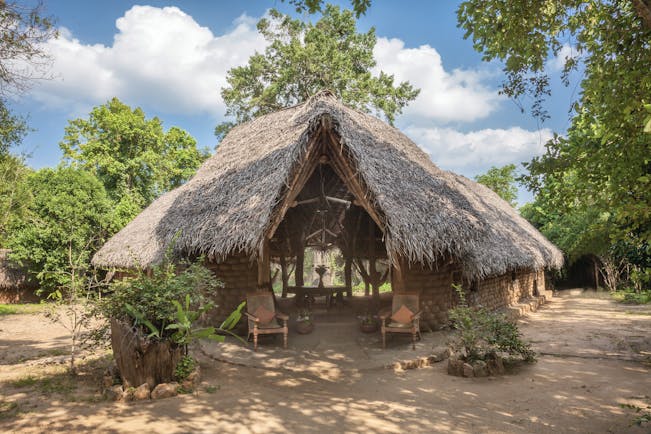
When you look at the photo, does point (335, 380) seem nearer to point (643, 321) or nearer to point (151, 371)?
point (151, 371)

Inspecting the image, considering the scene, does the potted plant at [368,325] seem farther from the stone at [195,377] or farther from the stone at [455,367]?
the stone at [195,377]

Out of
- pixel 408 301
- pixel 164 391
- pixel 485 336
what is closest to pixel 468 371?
pixel 485 336

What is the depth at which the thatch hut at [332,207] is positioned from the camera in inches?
274

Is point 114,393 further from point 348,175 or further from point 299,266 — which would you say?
point 299,266

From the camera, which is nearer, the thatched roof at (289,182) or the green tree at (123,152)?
the thatched roof at (289,182)

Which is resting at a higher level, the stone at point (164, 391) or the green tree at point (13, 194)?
the green tree at point (13, 194)

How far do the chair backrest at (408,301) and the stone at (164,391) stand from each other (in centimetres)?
437

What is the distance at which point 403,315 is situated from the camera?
7512 mm

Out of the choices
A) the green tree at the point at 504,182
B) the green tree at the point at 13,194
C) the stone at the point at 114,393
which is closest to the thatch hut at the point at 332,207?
the stone at the point at 114,393

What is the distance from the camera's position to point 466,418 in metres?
4.16

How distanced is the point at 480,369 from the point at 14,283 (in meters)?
17.9

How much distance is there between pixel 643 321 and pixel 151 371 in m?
11.8

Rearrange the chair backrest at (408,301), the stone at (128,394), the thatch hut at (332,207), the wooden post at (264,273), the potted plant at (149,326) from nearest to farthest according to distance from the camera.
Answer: the stone at (128,394)
the potted plant at (149,326)
the thatch hut at (332,207)
the chair backrest at (408,301)
the wooden post at (264,273)

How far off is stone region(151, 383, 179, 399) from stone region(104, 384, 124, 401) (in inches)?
14.4
